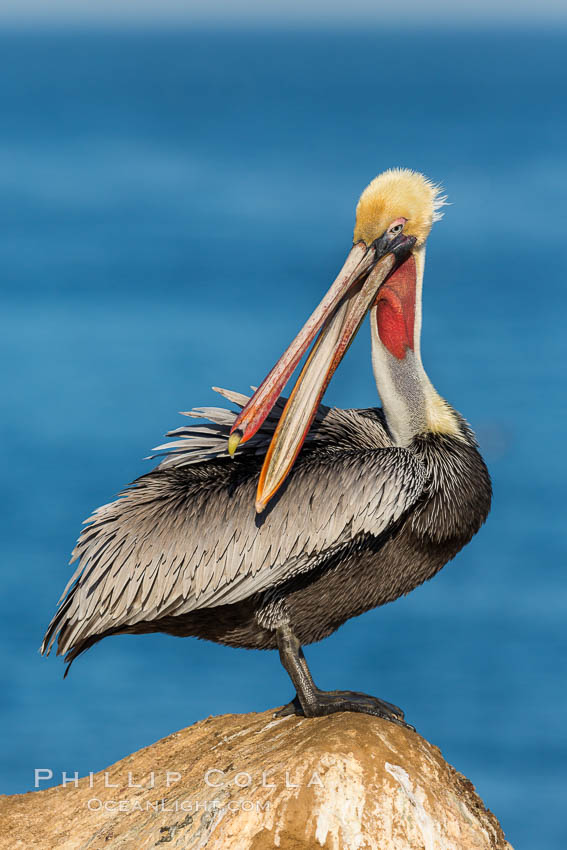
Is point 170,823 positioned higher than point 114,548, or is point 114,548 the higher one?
point 114,548

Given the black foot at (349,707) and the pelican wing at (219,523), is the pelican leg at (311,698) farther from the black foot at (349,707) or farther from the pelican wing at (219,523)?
the pelican wing at (219,523)

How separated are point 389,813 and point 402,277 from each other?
2876 mm

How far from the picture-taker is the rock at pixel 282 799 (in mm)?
5406

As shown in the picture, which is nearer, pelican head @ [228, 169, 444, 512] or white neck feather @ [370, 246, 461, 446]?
pelican head @ [228, 169, 444, 512]

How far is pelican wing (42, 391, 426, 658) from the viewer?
20.1 ft

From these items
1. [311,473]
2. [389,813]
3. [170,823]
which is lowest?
[389,813]

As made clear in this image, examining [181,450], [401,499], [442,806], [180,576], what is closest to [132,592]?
[180,576]

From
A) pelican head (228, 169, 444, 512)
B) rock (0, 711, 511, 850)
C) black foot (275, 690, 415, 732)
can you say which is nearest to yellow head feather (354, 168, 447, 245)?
pelican head (228, 169, 444, 512)

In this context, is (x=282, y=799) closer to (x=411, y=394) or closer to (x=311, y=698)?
(x=311, y=698)

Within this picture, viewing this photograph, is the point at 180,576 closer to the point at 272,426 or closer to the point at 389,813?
→ the point at 272,426

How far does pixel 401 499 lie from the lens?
20.0 ft

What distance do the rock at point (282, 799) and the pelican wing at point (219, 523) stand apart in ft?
2.56

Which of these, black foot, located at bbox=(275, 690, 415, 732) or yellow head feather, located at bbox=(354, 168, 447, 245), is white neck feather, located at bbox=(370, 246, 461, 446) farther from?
black foot, located at bbox=(275, 690, 415, 732)

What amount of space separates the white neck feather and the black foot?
141 centimetres
